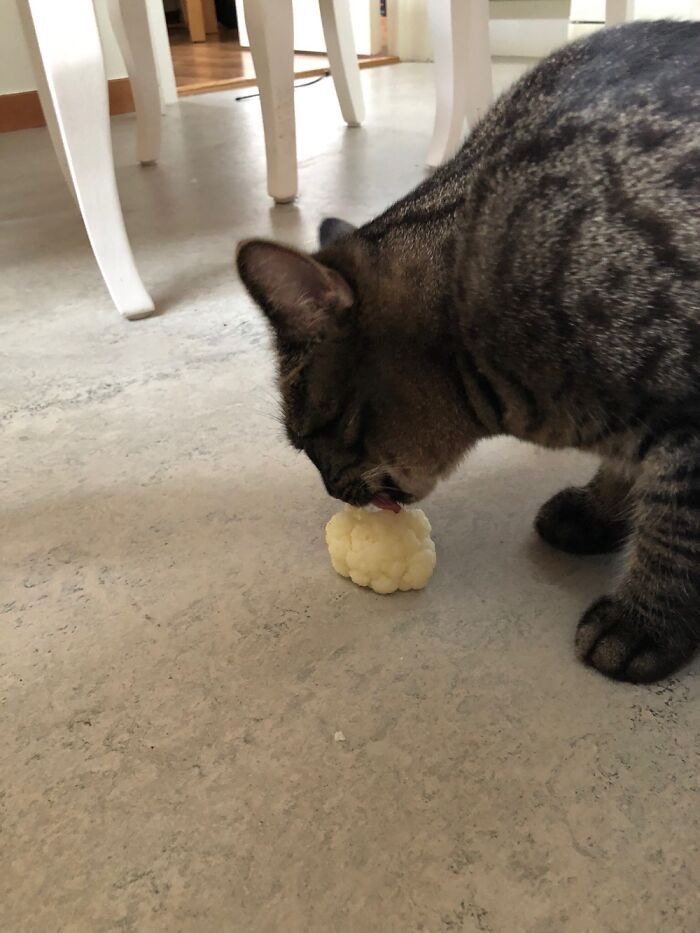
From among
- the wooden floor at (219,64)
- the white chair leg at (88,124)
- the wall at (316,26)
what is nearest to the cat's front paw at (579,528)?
the white chair leg at (88,124)

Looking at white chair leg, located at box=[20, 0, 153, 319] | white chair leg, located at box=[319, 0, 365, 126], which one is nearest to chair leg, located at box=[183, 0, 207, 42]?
white chair leg, located at box=[319, 0, 365, 126]

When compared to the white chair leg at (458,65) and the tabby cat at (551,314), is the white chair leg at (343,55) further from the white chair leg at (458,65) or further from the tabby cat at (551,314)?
the tabby cat at (551,314)

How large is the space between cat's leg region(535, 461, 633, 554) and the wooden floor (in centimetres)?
382

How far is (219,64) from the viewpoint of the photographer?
5121mm

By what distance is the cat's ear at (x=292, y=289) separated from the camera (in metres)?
0.82

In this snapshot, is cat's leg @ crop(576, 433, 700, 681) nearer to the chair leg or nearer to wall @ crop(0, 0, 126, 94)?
wall @ crop(0, 0, 126, 94)

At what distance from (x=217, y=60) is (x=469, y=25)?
350 cm

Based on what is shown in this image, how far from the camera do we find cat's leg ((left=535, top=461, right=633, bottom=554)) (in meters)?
1.05

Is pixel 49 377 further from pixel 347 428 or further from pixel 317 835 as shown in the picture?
pixel 317 835

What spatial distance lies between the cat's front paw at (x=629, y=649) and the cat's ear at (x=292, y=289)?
456mm

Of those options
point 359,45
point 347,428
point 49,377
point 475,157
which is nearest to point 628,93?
point 475,157

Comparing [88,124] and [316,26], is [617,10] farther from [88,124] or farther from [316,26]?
[316,26]

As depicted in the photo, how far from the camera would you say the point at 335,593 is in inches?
39.6

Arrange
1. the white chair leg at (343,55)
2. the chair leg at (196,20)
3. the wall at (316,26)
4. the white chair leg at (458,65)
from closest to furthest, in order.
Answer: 1. the white chair leg at (458,65)
2. the white chair leg at (343,55)
3. the wall at (316,26)
4. the chair leg at (196,20)
